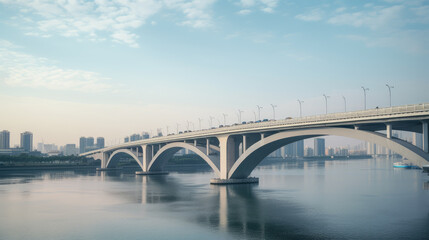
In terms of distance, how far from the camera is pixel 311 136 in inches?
2436

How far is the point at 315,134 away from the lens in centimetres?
5875

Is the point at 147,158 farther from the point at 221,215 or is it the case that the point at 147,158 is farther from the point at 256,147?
the point at 221,215

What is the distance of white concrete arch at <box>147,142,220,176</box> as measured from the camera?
8294 centimetres

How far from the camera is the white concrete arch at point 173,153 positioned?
272 ft

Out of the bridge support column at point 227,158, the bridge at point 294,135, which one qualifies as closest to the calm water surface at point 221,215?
the bridge at point 294,135

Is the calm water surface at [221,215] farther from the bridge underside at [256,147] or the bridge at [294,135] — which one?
the bridge at [294,135]

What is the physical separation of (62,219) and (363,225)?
31132mm

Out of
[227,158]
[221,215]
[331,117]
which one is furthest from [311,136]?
[221,215]

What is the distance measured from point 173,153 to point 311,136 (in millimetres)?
64110

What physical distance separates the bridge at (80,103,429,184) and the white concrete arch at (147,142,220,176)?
8.2 inches

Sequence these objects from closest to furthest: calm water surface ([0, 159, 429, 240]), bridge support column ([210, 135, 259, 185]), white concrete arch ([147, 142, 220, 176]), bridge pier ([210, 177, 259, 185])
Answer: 1. calm water surface ([0, 159, 429, 240])
2. bridge support column ([210, 135, 259, 185])
3. bridge pier ([210, 177, 259, 185])
4. white concrete arch ([147, 142, 220, 176])

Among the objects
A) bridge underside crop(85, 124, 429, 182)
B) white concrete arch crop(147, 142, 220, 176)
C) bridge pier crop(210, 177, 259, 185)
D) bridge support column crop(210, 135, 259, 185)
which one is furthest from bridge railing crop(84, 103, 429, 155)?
bridge pier crop(210, 177, 259, 185)

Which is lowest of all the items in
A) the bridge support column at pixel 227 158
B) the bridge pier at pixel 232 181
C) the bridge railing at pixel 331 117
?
the bridge pier at pixel 232 181

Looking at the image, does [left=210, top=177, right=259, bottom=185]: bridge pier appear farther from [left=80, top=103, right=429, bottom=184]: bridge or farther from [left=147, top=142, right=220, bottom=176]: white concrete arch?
[left=147, top=142, right=220, bottom=176]: white concrete arch
